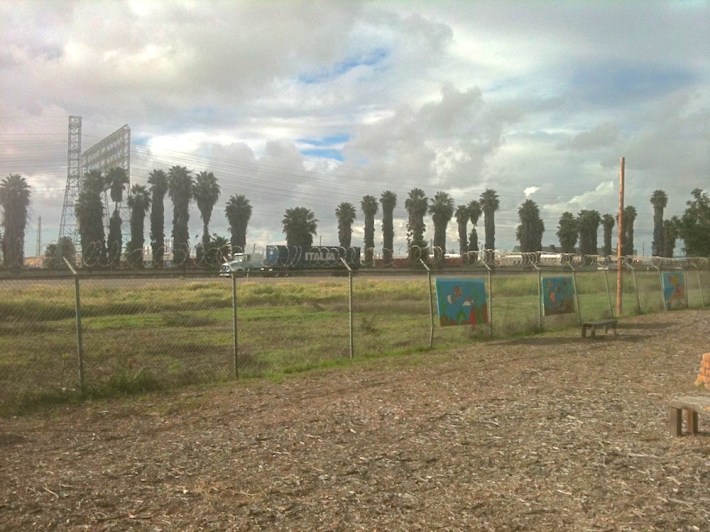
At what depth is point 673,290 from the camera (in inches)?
989

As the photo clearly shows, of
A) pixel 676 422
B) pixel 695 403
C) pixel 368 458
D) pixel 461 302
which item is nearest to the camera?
pixel 368 458

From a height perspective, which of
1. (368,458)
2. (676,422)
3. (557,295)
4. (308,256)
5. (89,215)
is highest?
(89,215)

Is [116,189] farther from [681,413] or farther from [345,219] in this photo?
[681,413]

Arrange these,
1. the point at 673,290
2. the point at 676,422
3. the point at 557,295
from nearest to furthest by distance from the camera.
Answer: the point at 676,422 < the point at 557,295 < the point at 673,290

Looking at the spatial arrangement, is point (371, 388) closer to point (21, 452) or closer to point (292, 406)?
point (292, 406)

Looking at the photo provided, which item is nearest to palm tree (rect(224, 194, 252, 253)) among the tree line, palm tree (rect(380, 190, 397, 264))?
the tree line

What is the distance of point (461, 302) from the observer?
14453 mm

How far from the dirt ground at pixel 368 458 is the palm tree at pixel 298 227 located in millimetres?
70339

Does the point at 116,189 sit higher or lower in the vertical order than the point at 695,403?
higher

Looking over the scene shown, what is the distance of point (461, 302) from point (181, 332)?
6.47 metres

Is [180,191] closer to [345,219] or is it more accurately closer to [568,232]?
[345,219]

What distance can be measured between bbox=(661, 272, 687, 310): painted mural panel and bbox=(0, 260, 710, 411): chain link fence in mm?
524

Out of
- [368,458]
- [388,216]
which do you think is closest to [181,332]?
[368,458]

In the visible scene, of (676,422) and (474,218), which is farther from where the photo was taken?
(474,218)
